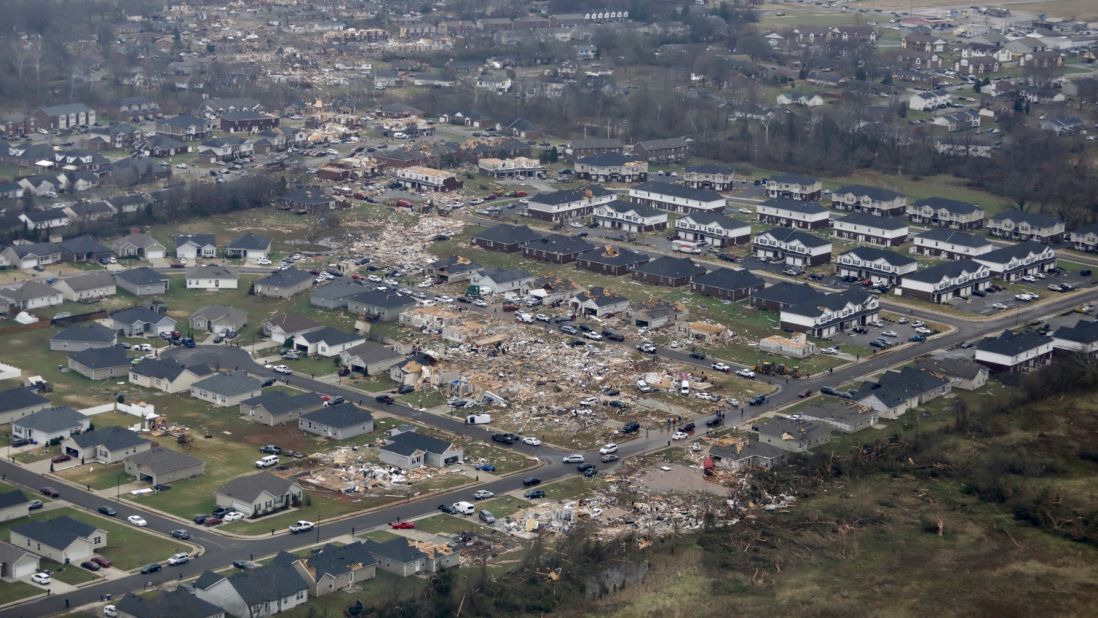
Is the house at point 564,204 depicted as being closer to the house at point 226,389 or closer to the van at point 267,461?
the house at point 226,389

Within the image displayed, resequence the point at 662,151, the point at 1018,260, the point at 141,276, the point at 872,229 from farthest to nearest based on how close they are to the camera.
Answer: the point at 662,151
the point at 872,229
the point at 1018,260
the point at 141,276

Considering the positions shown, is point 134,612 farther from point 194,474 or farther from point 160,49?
point 160,49

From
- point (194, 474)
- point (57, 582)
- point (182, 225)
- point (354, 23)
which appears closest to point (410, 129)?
point (182, 225)

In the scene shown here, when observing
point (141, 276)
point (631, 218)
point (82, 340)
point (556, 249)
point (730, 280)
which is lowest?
point (82, 340)

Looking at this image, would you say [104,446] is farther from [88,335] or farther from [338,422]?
[88,335]

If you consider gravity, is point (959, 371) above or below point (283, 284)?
above

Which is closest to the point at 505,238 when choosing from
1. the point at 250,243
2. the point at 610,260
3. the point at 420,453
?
the point at 610,260
